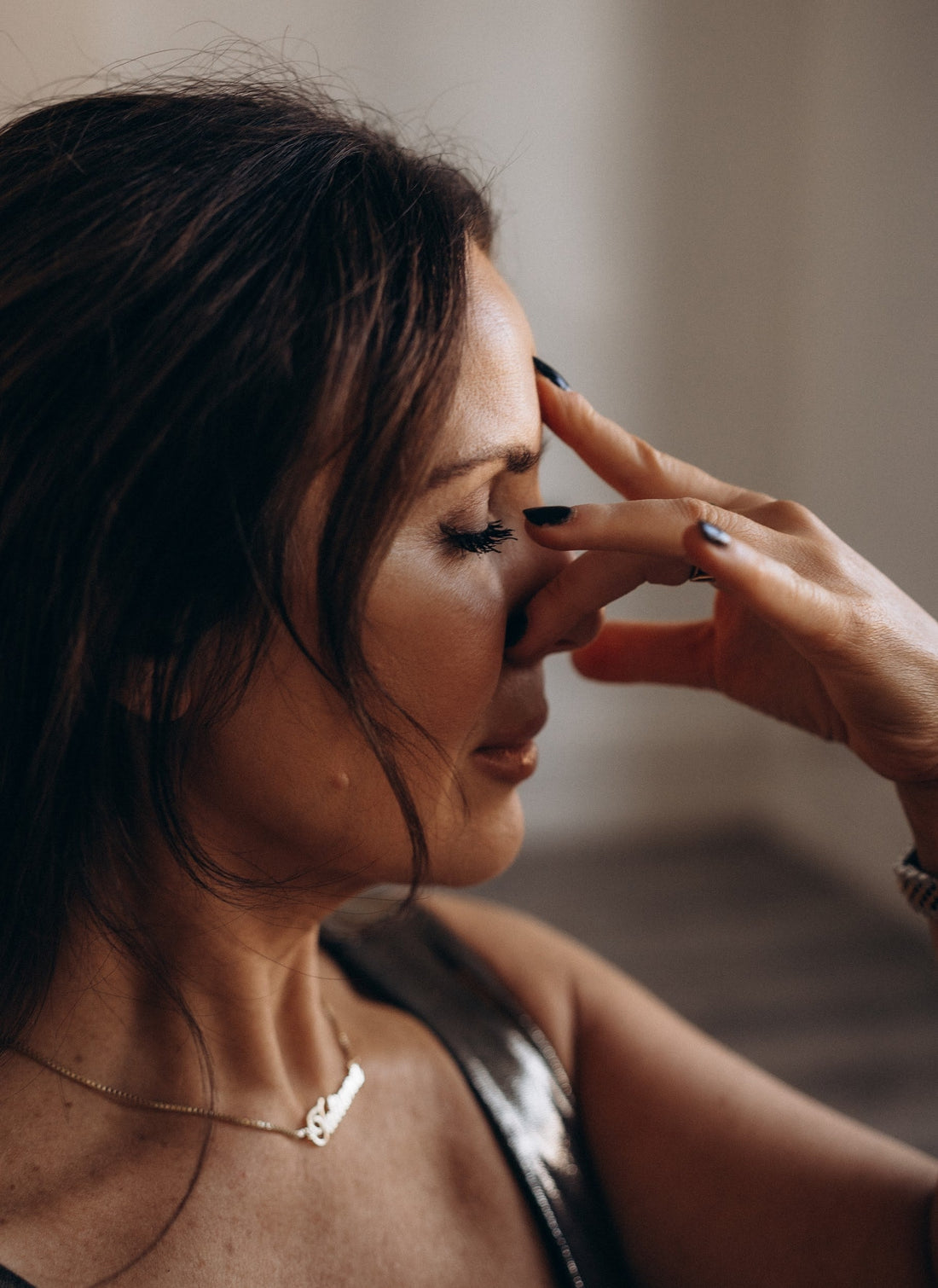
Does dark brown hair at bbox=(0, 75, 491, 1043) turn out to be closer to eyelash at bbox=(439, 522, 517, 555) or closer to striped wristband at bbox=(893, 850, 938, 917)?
eyelash at bbox=(439, 522, 517, 555)

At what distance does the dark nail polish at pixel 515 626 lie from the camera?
88 centimetres

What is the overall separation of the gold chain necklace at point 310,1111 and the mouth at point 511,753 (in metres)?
0.30

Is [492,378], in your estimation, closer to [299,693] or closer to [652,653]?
[299,693]

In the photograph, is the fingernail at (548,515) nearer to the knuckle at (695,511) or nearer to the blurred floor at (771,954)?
the knuckle at (695,511)

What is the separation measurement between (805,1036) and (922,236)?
5.82 feet

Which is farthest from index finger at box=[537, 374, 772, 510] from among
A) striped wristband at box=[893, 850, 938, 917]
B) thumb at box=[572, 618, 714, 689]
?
striped wristband at box=[893, 850, 938, 917]

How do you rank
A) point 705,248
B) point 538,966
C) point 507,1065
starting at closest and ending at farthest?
point 507,1065
point 538,966
point 705,248

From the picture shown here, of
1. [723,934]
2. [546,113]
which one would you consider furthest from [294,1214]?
[546,113]

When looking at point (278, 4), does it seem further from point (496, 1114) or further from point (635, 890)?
point (496, 1114)

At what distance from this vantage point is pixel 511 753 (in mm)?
922

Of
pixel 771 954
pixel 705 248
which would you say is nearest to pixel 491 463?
pixel 771 954

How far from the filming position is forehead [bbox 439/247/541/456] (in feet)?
2.63

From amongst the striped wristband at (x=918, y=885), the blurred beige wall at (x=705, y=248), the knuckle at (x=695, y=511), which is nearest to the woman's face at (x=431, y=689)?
the knuckle at (x=695, y=511)

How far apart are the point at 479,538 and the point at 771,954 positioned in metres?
1.74
